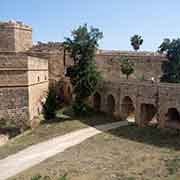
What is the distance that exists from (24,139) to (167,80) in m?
11.9

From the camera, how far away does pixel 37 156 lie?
10.4m

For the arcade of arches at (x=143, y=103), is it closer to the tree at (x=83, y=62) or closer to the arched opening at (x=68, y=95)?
the tree at (x=83, y=62)

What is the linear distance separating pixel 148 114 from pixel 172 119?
1.56 metres

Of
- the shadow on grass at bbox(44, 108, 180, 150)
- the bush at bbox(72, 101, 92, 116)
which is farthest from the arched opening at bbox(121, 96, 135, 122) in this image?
the bush at bbox(72, 101, 92, 116)

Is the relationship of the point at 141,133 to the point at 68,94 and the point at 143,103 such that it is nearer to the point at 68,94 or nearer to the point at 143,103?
the point at 143,103

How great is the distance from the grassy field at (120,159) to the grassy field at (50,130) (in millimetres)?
2188

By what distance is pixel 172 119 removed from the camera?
14.4 m

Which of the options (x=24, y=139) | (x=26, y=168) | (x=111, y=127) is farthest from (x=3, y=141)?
(x=111, y=127)

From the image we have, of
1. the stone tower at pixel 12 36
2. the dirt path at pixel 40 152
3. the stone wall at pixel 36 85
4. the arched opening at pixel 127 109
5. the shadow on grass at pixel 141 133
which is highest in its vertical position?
the stone tower at pixel 12 36

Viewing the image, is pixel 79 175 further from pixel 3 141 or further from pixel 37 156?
pixel 3 141

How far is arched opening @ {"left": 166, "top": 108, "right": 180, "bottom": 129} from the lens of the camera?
1340 cm

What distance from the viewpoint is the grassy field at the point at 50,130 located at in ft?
38.7

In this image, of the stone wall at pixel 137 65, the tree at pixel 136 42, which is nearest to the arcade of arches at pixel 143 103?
the stone wall at pixel 137 65

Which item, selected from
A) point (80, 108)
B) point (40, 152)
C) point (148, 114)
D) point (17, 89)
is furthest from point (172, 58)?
point (40, 152)
